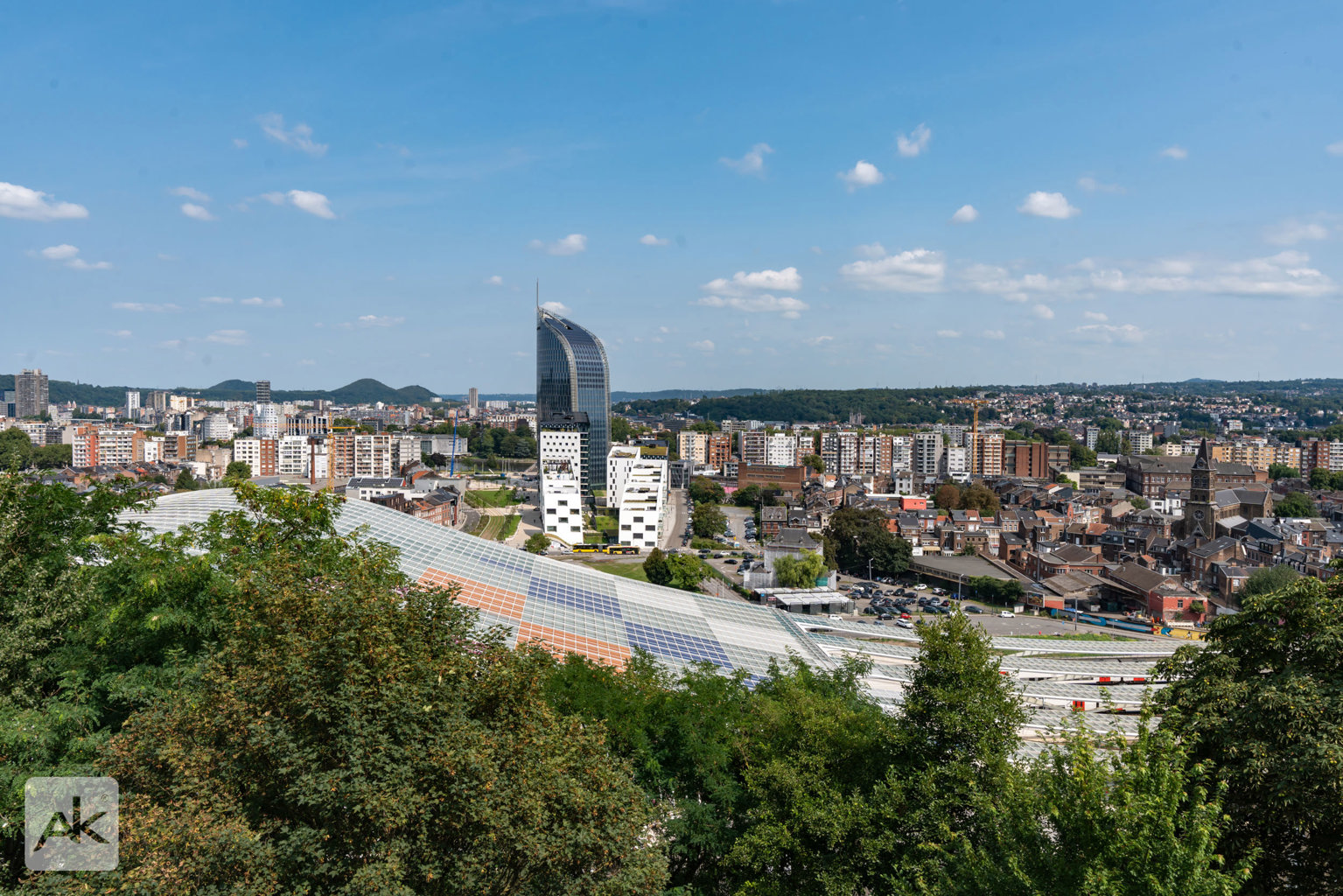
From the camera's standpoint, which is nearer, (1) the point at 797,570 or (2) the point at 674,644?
(2) the point at 674,644

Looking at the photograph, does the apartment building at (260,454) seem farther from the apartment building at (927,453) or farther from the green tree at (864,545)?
the apartment building at (927,453)

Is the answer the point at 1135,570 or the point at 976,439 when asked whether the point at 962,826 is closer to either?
the point at 1135,570

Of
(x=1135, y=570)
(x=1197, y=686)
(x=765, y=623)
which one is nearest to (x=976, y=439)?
(x=1135, y=570)

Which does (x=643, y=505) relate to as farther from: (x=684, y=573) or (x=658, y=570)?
(x=684, y=573)

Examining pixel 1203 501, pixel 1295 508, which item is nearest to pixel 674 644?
pixel 1203 501

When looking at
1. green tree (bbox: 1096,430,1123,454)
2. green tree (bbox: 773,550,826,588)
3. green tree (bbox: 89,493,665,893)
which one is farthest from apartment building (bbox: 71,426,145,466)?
green tree (bbox: 1096,430,1123,454)

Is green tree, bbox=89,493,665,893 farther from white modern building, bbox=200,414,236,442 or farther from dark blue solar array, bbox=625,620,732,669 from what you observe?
white modern building, bbox=200,414,236,442
